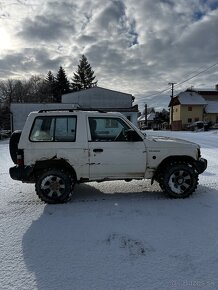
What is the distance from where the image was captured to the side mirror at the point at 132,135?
5656mm

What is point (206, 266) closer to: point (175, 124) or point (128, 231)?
point (128, 231)

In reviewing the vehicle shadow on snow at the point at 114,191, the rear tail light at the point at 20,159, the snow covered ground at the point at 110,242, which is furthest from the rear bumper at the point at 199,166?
the rear tail light at the point at 20,159

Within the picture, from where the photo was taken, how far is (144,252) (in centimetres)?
352

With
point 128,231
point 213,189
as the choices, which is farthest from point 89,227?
point 213,189

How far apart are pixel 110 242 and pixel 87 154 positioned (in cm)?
219

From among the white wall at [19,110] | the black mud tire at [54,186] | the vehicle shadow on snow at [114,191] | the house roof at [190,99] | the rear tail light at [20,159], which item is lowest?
the vehicle shadow on snow at [114,191]

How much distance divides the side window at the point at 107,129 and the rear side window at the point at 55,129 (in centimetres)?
42

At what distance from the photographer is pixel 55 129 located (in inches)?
220

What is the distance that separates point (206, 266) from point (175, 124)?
51699 mm

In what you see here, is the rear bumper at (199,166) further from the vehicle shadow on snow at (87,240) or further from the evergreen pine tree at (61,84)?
the evergreen pine tree at (61,84)

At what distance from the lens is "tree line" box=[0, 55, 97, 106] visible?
2869 inches

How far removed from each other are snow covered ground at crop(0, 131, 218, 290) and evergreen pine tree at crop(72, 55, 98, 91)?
71.6 metres

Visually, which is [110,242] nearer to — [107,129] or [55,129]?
[107,129]

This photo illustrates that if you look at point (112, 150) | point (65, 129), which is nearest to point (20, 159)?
point (65, 129)
